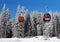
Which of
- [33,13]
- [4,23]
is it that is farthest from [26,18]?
[4,23]

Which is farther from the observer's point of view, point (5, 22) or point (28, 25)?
point (28, 25)

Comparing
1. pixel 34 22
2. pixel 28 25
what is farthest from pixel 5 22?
pixel 34 22

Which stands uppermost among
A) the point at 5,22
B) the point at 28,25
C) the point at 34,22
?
the point at 5,22

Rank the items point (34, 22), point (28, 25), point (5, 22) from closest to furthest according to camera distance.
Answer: point (5, 22), point (28, 25), point (34, 22)

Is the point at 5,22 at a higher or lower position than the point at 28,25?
higher

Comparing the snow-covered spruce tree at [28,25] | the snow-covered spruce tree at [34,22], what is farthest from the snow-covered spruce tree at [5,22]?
the snow-covered spruce tree at [34,22]

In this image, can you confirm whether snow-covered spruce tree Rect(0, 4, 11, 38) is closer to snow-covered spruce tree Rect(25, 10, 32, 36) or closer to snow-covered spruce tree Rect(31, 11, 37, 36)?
snow-covered spruce tree Rect(25, 10, 32, 36)

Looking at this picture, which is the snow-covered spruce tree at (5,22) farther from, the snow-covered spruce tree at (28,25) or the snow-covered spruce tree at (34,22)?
the snow-covered spruce tree at (34,22)

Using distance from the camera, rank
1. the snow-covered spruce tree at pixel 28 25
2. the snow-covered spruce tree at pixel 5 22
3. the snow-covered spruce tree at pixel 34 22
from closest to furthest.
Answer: the snow-covered spruce tree at pixel 5 22
the snow-covered spruce tree at pixel 28 25
the snow-covered spruce tree at pixel 34 22

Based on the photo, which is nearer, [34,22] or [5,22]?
[5,22]

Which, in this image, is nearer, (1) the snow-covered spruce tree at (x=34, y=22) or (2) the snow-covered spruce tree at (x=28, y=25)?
(2) the snow-covered spruce tree at (x=28, y=25)

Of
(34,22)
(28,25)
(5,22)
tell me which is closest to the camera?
(5,22)

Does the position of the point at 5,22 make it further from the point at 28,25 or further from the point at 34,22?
the point at 34,22

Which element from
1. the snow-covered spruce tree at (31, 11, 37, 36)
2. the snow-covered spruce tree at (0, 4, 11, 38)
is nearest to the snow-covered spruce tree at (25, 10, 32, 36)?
the snow-covered spruce tree at (31, 11, 37, 36)
